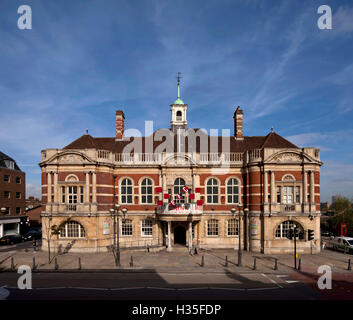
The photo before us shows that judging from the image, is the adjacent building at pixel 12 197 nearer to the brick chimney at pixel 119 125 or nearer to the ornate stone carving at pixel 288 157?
the brick chimney at pixel 119 125

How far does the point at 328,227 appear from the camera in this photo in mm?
49375

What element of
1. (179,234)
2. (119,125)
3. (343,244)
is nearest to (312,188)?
(343,244)

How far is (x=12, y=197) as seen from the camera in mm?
43375

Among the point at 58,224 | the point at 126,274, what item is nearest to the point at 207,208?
the point at 126,274

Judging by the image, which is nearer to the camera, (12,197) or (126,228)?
(126,228)

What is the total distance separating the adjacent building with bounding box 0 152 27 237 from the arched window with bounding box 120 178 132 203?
75.0 ft

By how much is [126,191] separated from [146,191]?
2.35 metres

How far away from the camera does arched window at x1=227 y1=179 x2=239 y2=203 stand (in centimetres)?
2989

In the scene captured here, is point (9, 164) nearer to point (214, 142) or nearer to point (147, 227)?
point (147, 227)

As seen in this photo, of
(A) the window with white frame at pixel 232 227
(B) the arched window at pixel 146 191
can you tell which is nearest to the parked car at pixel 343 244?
(A) the window with white frame at pixel 232 227

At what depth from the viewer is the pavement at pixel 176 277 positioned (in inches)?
594

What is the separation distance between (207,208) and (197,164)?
5.19 meters
